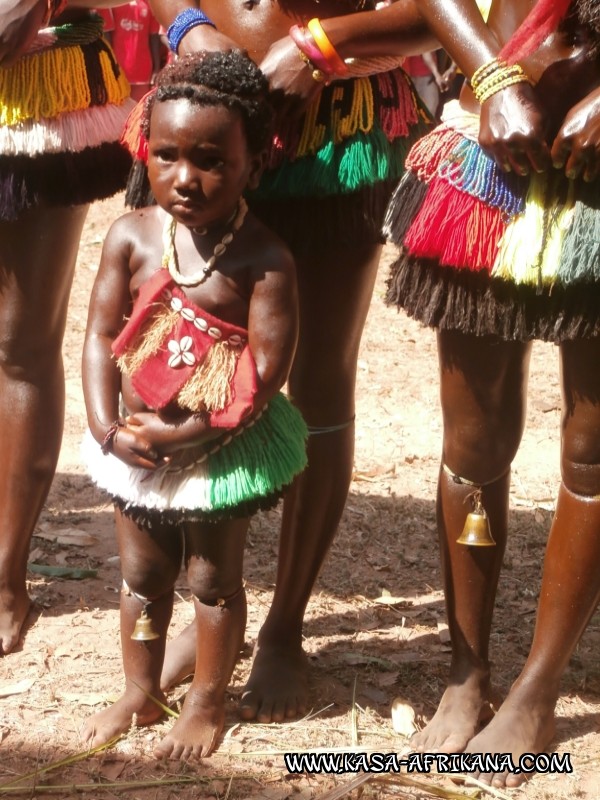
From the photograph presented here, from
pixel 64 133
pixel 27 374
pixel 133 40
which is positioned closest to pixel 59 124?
pixel 64 133

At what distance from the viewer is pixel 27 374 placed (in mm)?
3484

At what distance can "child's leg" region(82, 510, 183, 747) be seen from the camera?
2.88m

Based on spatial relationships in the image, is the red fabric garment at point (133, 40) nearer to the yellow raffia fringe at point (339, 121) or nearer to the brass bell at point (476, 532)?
the yellow raffia fringe at point (339, 121)

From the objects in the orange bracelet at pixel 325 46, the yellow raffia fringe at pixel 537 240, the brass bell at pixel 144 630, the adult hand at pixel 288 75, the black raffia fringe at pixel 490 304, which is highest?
the orange bracelet at pixel 325 46

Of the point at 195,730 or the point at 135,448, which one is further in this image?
the point at 195,730

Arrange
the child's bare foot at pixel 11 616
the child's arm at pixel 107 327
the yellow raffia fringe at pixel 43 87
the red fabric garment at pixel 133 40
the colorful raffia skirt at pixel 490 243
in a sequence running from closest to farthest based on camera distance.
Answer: the colorful raffia skirt at pixel 490 243, the child's arm at pixel 107 327, the yellow raffia fringe at pixel 43 87, the child's bare foot at pixel 11 616, the red fabric garment at pixel 133 40

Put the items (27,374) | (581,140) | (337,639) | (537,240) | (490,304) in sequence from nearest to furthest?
(581,140)
(537,240)
(490,304)
(27,374)
(337,639)

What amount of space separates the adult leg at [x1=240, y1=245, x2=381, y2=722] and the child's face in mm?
472

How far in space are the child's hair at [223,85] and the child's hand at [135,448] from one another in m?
0.71

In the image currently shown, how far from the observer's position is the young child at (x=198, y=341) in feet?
8.52

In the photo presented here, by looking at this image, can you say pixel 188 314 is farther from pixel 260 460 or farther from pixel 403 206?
pixel 403 206

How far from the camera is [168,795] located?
2.76 m

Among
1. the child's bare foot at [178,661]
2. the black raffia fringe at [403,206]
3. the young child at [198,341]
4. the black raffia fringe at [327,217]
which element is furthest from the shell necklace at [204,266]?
the child's bare foot at [178,661]

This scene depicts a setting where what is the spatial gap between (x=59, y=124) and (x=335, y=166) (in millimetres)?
863
